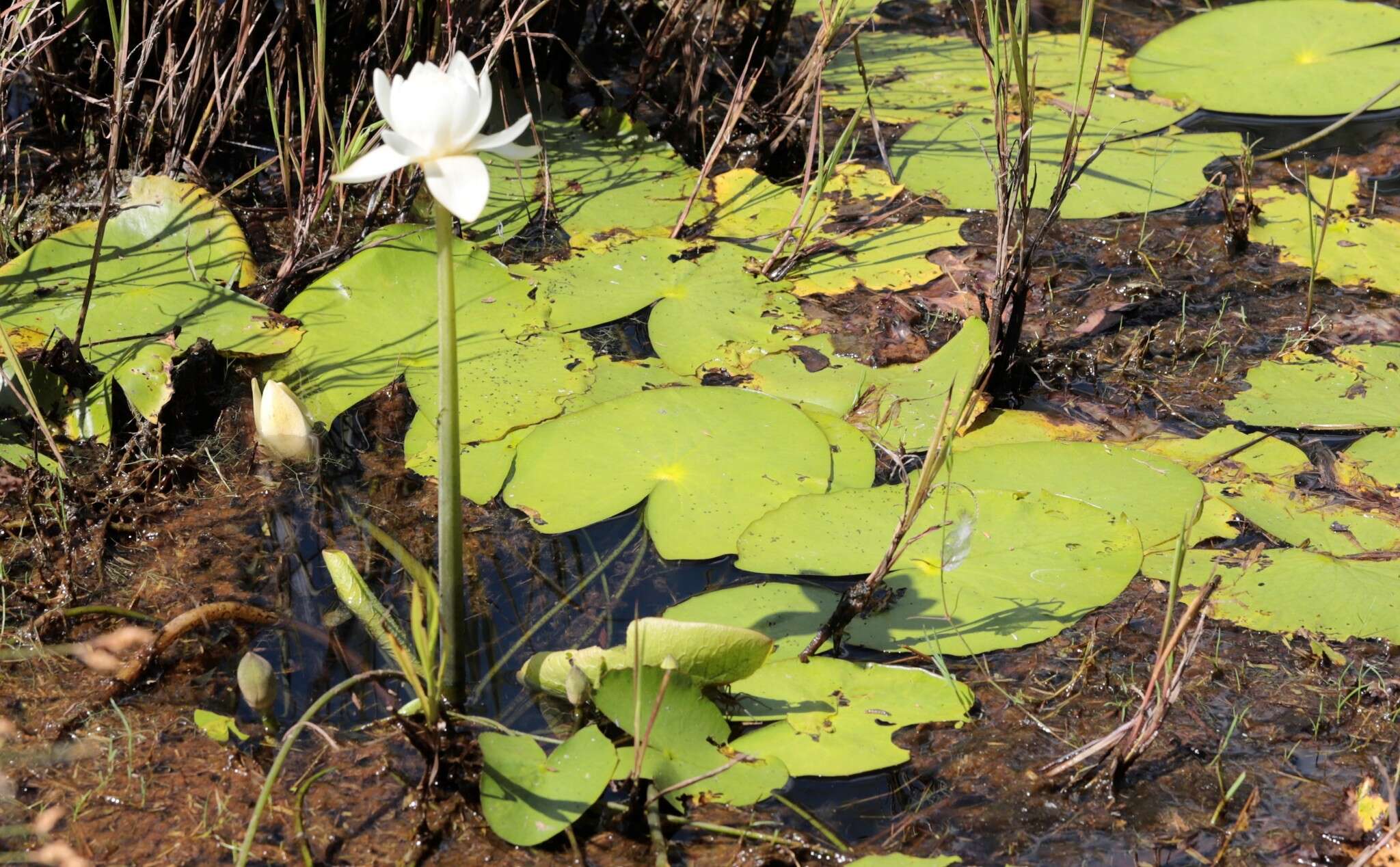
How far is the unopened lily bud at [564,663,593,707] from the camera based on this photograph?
186 cm

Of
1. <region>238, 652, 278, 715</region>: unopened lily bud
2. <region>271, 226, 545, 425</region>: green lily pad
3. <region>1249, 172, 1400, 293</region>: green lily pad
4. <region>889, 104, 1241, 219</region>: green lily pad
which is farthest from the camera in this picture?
<region>889, 104, 1241, 219</region>: green lily pad

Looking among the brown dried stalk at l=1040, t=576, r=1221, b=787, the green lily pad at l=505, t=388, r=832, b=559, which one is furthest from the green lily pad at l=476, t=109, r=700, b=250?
the brown dried stalk at l=1040, t=576, r=1221, b=787

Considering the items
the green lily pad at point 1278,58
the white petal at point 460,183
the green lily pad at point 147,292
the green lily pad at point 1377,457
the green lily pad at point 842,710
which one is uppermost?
the white petal at point 460,183

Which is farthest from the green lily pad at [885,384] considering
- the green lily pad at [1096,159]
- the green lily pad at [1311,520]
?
the green lily pad at [1096,159]

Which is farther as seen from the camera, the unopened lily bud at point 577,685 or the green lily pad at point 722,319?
the green lily pad at point 722,319

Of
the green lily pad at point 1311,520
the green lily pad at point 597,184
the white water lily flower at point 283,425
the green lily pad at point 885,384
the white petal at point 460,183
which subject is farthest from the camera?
the green lily pad at point 597,184

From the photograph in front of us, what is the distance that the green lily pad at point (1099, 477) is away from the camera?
2389 millimetres

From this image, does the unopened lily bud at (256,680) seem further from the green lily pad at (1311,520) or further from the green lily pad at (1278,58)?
the green lily pad at (1278,58)

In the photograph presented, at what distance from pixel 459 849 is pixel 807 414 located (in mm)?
1285

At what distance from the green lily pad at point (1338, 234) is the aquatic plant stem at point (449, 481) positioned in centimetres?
238

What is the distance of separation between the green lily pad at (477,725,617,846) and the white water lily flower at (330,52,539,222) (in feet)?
2.71

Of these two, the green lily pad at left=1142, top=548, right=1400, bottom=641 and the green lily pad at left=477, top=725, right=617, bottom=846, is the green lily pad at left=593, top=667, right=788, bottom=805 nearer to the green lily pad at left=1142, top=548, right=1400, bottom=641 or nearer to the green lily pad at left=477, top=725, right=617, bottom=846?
the green lily pad at left=477, top=725, right=617, bottom=846

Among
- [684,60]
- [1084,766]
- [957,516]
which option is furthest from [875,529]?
[684,60]

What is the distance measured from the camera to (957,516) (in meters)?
2.33
